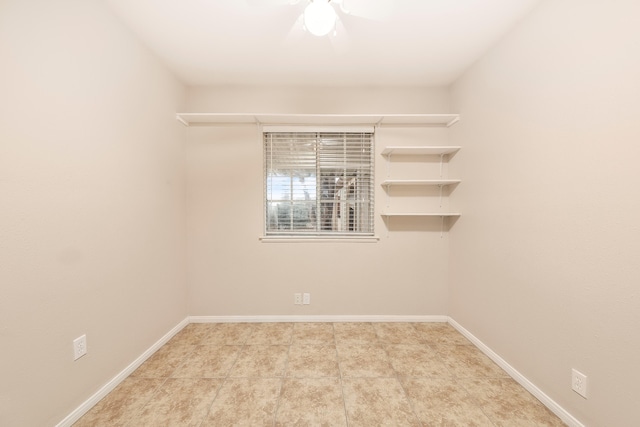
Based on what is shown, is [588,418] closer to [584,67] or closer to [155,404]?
[584,67]

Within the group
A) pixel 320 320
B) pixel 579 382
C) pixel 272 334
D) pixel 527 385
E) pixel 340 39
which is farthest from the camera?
pixel 320 320

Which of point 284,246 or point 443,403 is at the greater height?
point 284,246

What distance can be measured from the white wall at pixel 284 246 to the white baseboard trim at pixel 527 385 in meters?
0.60

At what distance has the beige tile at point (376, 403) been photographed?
1578mm

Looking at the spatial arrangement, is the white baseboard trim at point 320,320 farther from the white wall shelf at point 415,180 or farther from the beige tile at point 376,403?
the white wall shelf at point 415,180

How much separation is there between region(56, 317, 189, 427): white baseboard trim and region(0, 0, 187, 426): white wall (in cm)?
4

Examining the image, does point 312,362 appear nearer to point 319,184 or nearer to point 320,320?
point 320,320

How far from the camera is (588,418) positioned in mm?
1460

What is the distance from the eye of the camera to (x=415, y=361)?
220 cm

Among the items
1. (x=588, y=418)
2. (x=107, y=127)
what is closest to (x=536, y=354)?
(x=588, y=418)

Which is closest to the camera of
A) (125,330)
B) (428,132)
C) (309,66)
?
(125,330)

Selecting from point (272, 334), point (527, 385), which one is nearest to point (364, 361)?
point (272, 334)

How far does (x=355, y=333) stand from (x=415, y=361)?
2.13 feet

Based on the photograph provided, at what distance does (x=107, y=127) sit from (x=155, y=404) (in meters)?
1.87
